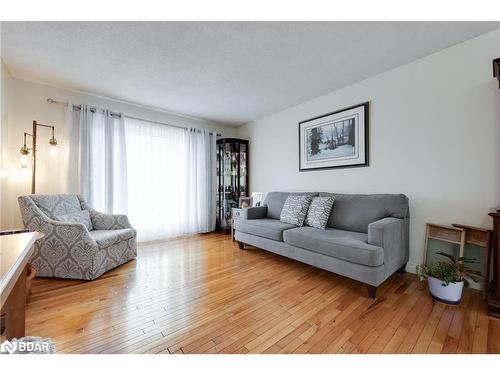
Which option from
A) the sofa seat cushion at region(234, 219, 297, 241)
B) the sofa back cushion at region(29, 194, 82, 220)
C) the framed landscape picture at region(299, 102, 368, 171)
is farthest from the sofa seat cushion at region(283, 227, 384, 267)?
the sofa back cushion at region(29, 194, 82, 220)

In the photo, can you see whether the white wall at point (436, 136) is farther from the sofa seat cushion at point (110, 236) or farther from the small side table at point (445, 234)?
the sofa seat cushion at point (110, 236)

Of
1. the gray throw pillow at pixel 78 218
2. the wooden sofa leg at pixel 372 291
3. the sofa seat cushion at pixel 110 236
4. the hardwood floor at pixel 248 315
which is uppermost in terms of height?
the gray throw pillow at pixel 78 218

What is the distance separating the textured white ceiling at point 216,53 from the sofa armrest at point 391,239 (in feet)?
5.48

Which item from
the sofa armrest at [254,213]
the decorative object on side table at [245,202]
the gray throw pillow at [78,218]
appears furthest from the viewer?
the decorative object on side table at [245,202]

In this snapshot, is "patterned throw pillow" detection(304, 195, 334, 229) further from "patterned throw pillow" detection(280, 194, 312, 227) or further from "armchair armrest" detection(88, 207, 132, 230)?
"armchair armrest" detection(88, 207, 132, 230)

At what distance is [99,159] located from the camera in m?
3.02

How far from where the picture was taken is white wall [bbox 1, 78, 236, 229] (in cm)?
247

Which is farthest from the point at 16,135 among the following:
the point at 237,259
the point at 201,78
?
the point at 237,259

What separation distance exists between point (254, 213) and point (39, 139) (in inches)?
121

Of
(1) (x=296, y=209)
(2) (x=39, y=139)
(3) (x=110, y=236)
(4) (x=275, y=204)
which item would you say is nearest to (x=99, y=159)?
(2) (x=39, y=139)

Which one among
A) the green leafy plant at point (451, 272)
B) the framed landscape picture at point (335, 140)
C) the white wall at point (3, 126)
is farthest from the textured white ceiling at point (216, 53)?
the green leafy plant at point (451, 272)

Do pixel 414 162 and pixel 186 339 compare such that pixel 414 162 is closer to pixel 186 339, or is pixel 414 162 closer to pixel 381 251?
pixel 381 251

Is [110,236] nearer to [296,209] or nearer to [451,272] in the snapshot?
[296,209]

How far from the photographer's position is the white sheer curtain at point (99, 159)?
2.86 m
